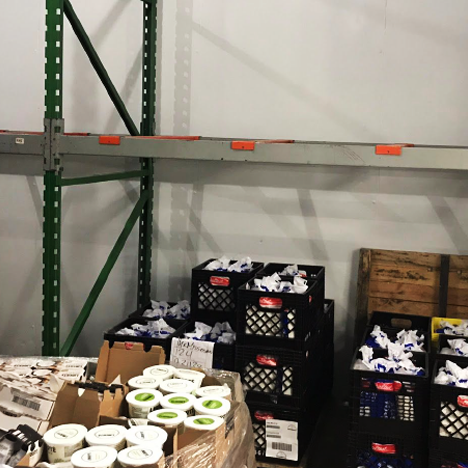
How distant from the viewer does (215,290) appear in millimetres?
3621

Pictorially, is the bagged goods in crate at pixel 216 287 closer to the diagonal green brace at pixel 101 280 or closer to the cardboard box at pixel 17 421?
the diagonal green brace at pixel 101 280

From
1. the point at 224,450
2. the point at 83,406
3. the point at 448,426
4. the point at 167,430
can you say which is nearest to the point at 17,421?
the point at 83,406

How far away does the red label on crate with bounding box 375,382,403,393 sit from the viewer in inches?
115

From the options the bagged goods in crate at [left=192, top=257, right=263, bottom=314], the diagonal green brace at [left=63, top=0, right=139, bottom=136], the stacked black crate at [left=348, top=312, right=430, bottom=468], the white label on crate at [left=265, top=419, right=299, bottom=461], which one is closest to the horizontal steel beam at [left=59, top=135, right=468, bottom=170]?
the diagonal green brace at [left=63, top=0, right=139, bottom=136]

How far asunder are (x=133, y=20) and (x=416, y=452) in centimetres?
293

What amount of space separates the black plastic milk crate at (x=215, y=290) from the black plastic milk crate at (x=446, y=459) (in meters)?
1.21

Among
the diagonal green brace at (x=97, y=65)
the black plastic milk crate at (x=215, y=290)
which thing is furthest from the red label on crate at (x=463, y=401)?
the diagonal green brace at (x=97, y=65)

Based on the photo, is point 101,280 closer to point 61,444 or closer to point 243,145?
point 243,145

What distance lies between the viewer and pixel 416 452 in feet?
9.68

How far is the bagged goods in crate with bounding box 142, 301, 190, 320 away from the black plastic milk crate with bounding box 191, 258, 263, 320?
0.20m

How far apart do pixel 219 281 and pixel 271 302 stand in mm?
451

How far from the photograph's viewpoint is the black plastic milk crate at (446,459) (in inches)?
111

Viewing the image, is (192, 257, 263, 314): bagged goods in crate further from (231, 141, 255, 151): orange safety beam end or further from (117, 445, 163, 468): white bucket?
(117, 445, 163, 468): white bucket

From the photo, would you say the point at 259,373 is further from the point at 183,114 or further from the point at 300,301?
the point at 183,114
